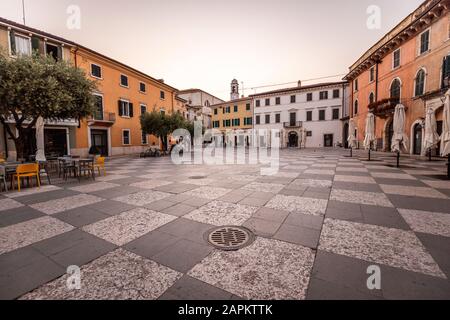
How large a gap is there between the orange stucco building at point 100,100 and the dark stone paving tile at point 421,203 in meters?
15.2

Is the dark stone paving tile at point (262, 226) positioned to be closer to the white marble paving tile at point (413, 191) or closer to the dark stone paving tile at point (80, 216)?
the dark stone paving tile at point (80, 216)

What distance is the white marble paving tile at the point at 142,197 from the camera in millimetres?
5324

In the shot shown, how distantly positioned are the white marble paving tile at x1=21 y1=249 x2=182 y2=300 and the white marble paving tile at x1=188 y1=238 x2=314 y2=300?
15.4 inches

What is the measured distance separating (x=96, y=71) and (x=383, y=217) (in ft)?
78.4

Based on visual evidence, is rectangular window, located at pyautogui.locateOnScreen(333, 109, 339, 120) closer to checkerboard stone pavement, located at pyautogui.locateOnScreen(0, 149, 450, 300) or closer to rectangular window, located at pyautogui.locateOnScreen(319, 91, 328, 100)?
rectangular window, located at pyautogui.locateOnScreen(319, 91, 328, 100)

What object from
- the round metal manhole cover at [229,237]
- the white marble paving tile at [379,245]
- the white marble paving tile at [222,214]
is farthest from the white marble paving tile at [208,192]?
the white marble paving tile at [379,245]

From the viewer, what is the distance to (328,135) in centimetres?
3394

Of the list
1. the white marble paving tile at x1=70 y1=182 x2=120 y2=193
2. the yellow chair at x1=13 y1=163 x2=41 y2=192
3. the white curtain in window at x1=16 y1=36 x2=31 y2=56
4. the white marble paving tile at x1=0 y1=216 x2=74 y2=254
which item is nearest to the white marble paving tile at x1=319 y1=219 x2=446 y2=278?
the white marble paving tile at x1=0 y1=216 x2=74 y2=254

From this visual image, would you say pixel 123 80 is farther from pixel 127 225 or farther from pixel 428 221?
pixel 428 221

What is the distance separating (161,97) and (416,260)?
98.7 ft

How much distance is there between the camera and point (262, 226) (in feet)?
12.3

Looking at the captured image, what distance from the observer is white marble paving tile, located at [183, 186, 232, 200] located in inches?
227
